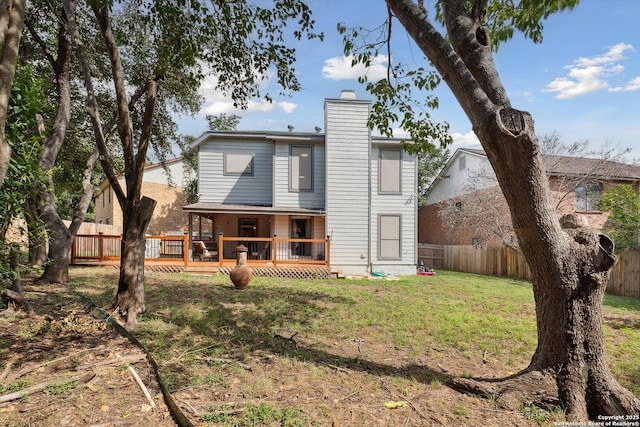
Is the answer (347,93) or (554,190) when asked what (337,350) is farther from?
(554,190)

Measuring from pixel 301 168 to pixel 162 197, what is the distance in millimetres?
13983

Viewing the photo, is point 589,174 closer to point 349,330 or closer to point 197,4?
point 349,330

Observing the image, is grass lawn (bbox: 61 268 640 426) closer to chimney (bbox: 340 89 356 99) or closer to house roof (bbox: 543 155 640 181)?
house roof (bbox: 543 155 640 181)

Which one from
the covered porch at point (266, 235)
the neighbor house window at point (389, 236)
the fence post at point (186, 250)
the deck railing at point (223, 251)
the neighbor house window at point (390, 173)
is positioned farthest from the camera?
the neighbor house window at point (390, 173)

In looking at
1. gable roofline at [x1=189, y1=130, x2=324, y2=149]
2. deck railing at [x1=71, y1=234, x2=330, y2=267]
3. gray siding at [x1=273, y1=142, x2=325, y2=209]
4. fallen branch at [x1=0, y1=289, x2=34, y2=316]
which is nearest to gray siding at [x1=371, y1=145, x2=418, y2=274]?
gray siding at [x1=273, y1=142, x2=325, y2=209]

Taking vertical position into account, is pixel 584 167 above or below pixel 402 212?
above

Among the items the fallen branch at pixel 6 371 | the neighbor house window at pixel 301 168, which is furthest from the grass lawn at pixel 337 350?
the neighbor house window at pixel 301 168

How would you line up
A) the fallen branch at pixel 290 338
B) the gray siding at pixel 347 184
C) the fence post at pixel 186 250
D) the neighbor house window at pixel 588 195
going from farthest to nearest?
the neighbor house window at pixel 588 195, the gray siding at pixel 347 184, the fence post at pixel 186 250, the fallen branch at pixel 290 338

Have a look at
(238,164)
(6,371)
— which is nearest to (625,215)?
(238,164)

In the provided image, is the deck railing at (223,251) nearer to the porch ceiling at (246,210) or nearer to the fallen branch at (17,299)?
the porch ceiling at (246,210)

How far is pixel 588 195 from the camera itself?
1499 centimetres

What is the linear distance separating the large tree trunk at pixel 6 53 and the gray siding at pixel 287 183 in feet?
38.4

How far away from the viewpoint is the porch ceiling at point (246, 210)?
40.7ft

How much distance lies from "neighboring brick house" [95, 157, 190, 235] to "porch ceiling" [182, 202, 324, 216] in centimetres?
1072
